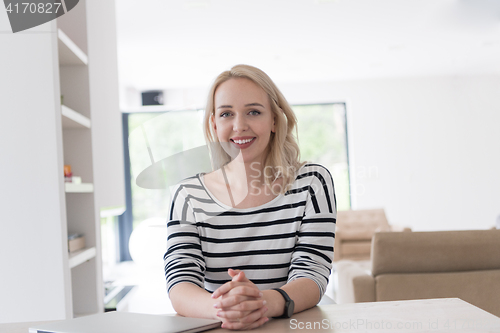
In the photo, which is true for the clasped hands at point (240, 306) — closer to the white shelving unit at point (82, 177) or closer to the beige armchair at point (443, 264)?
the beige armchair at point (443, 264)

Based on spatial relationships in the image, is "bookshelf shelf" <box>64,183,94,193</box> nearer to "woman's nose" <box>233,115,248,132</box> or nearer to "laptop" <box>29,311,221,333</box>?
"woman's nose" <box>233,115,248,132</box>

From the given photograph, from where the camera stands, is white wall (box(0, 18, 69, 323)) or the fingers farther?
white wall (box(0, 18, 69, 323))

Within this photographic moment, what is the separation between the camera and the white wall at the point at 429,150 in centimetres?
673

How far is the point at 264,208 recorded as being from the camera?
45.5 inches

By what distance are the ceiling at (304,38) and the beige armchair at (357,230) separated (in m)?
2.10

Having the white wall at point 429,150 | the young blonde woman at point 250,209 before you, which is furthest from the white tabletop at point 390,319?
the white wall at point 429,150

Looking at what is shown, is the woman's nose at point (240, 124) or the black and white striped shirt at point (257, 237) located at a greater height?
the woman's nose at point (240, 124)

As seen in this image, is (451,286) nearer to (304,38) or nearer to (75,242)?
(75,242)

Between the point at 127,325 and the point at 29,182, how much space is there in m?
1.06

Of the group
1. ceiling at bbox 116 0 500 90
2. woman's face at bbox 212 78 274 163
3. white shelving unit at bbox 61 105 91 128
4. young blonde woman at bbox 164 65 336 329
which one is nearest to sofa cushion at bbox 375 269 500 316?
young blonde woman at bbox 164 65 336 329

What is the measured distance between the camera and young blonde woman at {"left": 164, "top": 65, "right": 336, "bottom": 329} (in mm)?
1068

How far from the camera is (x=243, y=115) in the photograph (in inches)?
47.2

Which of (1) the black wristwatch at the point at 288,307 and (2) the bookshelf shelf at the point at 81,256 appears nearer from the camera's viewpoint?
(1) the black wristwatch at the point at 288,307

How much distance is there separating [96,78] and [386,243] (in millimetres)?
1728
